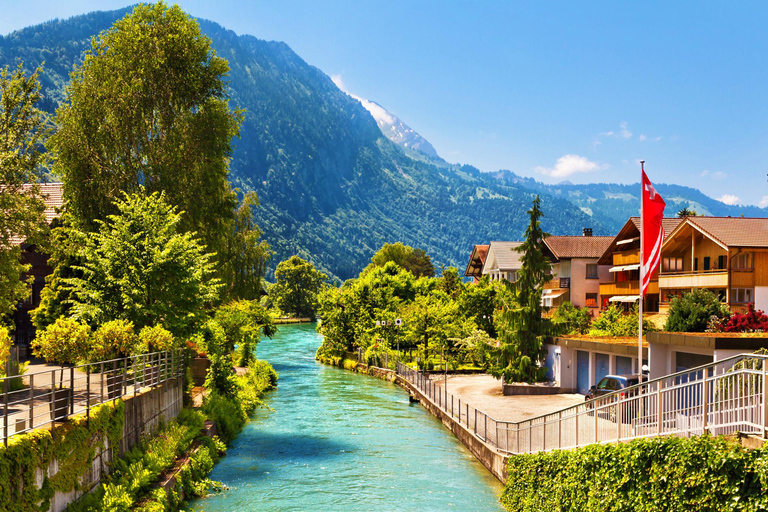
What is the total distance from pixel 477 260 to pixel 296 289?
76.5 m

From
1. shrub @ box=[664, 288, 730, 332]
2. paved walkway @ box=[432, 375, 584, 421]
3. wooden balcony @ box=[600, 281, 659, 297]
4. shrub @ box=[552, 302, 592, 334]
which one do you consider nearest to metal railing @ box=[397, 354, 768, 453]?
paved walkway @ box=[432, 375, 584, 421]

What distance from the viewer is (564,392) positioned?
3969 centimetres

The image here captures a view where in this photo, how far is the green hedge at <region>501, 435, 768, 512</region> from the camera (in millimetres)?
11266

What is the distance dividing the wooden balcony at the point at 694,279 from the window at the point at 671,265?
286 cm

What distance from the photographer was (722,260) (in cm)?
4609

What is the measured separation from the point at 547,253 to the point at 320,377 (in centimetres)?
2870

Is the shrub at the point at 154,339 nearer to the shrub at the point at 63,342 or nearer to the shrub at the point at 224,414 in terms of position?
the shrub at the point at 63,342

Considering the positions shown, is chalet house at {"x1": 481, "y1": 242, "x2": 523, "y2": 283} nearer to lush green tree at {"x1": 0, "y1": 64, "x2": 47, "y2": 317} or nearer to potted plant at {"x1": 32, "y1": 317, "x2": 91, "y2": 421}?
lush green tree at {"x1": 0, "y1": 64, "x2": 47, "y2": 317}

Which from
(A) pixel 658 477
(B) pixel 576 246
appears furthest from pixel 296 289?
(A) pixel 658 477

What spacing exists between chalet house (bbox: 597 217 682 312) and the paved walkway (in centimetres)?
1742

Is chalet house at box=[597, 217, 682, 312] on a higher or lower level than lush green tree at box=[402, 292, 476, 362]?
higher

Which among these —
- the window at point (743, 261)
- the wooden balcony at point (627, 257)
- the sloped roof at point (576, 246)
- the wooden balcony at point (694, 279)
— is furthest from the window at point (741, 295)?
the sloped roof at point (576, 246)

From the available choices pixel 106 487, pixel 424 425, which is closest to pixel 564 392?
pixel 424 425

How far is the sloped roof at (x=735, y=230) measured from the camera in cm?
4400
